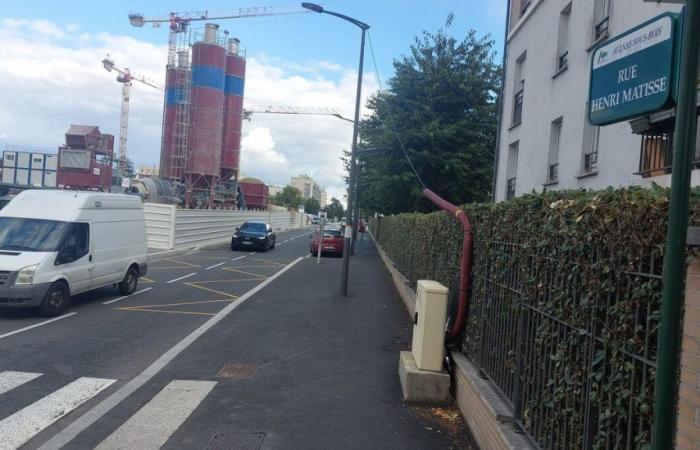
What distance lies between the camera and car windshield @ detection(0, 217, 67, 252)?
1136 cm

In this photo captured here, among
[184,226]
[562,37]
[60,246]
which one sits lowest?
[184,226]

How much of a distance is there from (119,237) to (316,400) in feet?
28.9

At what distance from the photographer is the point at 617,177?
11.4 meters

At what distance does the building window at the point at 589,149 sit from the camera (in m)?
12.9

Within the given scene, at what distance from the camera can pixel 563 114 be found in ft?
47.1

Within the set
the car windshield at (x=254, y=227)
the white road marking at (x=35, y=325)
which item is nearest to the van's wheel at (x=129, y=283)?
the white road marking at (x=35, y=325)

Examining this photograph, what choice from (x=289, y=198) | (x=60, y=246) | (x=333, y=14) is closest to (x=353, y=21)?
(x=333, y=14)

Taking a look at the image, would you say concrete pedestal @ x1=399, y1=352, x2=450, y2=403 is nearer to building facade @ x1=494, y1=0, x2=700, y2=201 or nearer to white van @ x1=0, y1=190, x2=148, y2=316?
building facade @ x1=494, y1=0, x2=700, y2=201

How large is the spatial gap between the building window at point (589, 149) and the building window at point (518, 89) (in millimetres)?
5303

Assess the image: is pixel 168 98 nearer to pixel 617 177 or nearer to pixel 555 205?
pixel 617 177

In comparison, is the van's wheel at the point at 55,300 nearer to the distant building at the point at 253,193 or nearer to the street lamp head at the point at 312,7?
the street lamp head at the point at 312,7

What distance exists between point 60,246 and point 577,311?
10570 millimetres

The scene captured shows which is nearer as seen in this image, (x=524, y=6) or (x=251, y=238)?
(x=524, y=6)

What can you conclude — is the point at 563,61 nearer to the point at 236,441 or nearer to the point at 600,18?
the point at 600,18
